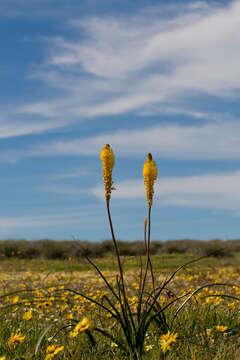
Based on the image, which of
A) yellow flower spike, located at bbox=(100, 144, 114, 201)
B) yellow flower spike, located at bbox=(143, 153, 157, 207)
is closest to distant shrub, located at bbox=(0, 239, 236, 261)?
yellow flower spike, located at bbox=(143, 153, 157, 207)

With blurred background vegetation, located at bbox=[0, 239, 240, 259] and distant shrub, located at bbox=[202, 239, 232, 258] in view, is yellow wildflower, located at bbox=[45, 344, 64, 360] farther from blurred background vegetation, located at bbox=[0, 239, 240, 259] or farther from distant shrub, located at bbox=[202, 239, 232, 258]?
blurred background vegetation, located at bbox=[0, 239, 240, 259]

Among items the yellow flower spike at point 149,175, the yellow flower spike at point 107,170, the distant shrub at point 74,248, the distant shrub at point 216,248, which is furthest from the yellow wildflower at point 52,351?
the distant shrub at point 74,248

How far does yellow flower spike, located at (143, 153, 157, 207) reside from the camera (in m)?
→ 3.20

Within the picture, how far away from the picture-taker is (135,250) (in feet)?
85.8

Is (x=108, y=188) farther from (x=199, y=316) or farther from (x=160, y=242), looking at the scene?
(x=160, y=242)

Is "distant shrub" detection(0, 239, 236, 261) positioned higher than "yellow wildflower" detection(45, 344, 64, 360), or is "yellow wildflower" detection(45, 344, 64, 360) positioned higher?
"yellow wildflower" detection(45, 344, 64, 360)

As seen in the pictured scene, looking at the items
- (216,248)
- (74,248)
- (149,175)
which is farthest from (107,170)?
(74,248)

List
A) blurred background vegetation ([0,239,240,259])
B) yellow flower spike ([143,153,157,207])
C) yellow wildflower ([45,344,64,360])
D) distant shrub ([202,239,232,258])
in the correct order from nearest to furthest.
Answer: yellow wildflower ([45,344,64,360]) → yellow flower spike ([143,153,157,207]) → distant shrub ([202,239,232,258]) → blurred background vegetation ([0,239,240,259])

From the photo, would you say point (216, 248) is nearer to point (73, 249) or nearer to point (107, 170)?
point (73, 249)

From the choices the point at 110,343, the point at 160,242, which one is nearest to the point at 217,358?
the point at 110,343

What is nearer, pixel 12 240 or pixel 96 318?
pixel 96 318

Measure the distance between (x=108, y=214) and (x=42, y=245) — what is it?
23948 mm

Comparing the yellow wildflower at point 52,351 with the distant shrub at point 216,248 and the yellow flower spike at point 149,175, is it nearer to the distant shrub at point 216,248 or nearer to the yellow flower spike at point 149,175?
the yellow flower spike at point 149,175

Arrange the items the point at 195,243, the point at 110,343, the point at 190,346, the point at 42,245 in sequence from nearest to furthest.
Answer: the point at 190,346 → the point at 110,343 → the point at 42,245 → the point at 195,243
